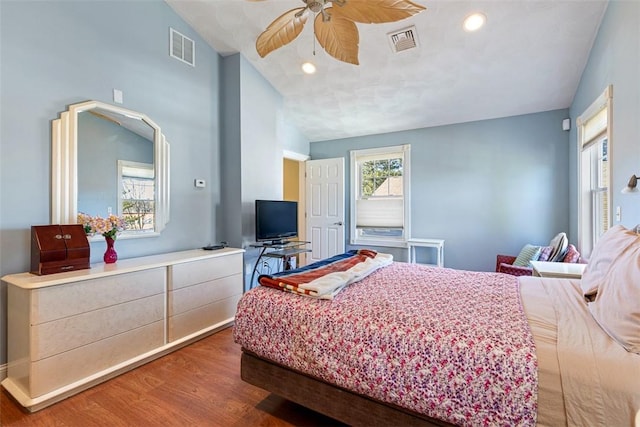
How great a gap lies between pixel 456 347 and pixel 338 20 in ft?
6.54

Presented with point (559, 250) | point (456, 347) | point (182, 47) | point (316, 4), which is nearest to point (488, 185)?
point (559, 250)

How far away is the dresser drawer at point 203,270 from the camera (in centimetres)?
256

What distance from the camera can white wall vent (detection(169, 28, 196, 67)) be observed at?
3091 millimetres

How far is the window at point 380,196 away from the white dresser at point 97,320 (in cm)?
310

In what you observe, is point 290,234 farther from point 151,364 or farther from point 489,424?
point 489,424

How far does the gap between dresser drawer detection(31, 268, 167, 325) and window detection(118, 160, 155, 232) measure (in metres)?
0.66

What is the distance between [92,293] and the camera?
6.63ft

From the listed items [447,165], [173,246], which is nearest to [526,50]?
[447,165]

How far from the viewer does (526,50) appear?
9.72ft

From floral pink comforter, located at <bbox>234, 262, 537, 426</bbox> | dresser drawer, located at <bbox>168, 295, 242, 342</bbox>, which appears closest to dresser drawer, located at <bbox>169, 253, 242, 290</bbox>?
dresser drawer, located at <bbox>168, 295, 242, 342</bbox>

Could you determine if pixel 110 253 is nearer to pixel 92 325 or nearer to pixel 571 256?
pixel 92 325

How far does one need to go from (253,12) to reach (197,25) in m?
0.77

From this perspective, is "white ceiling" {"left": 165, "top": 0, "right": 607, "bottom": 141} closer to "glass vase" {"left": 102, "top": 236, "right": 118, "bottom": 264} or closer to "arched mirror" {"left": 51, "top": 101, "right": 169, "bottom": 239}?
"arched mirror" {"left": 51, "top": 101, "right": 169, "bottom": 239}

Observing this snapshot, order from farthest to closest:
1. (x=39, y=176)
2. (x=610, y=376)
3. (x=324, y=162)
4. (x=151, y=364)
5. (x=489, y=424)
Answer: (x=324, y=162)
(x=151, y=364)
(x=39, y=176)
(x=489, y=424)
(x=610, y=376)
